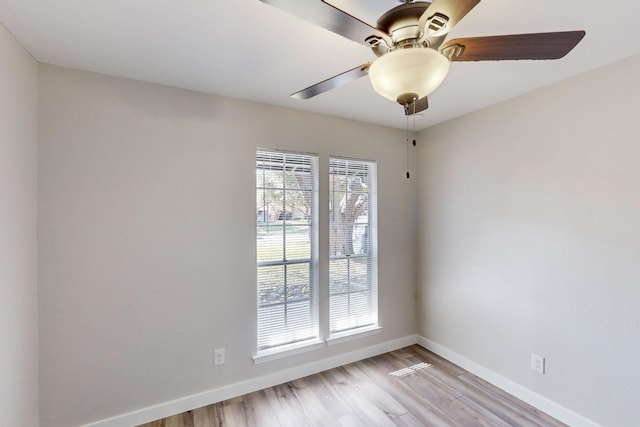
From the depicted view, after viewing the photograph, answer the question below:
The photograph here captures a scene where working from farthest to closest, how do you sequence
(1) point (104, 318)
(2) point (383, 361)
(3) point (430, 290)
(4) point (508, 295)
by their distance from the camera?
1. (3) point (430, 290)
2. (2) point (383, 361)
3. (4) point (508, 295)
4. (1) point (104, 318)

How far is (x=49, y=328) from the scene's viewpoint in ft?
5.72

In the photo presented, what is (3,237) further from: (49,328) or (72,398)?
(72,398)

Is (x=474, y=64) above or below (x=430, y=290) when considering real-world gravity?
above

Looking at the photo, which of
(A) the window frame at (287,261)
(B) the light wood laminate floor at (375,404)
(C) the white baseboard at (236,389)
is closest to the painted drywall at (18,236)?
(C) the white baseboard at (236,389)

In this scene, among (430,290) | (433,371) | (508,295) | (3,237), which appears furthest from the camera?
(430,290)

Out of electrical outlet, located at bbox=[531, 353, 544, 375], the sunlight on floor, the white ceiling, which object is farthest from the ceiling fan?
the sunlight on floor

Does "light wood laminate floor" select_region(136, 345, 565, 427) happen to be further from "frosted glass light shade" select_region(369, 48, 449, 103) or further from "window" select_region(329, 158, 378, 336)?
"frosted glass light shade" select_region(369, 48, 449, 103)

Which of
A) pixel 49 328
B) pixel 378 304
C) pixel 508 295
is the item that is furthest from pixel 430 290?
pixel 49 328

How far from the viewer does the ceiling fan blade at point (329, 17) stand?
33.9 inches

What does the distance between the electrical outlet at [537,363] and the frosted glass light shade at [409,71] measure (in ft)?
7.35

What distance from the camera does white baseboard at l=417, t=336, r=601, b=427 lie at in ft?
6.34

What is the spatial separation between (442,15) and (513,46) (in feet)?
1.22

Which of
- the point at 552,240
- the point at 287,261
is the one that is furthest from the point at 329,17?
the point at 552,240

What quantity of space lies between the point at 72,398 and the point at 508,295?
319 centimetres
